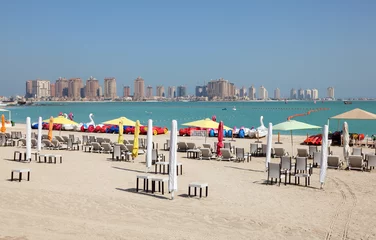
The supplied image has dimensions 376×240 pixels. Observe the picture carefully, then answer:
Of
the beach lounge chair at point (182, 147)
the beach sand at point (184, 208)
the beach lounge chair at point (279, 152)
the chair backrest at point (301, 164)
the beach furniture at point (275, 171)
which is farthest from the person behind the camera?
the beach lounge chair at point (182, 147)

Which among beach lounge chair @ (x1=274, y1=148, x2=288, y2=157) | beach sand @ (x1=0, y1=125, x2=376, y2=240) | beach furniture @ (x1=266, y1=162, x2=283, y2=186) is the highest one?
beach furniture @ (x1=266, y1=162, x2=283, y2=186)

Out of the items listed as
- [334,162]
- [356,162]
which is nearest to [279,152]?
[334,162]

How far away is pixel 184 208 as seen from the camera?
9.49 m

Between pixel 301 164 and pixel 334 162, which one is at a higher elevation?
pixel 301 164

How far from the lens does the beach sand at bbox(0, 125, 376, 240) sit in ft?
25.8

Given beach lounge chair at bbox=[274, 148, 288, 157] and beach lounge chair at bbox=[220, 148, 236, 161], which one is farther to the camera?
beach lounge chair at bbox=[274, 148, 288, 157]

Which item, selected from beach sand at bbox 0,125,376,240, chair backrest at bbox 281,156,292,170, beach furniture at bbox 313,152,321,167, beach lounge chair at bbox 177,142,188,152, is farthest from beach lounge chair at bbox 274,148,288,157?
chair backrest at bbox 281,156,292,170

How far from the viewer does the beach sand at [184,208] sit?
7.87 meters

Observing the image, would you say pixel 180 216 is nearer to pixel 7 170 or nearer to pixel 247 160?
pixel 7 170

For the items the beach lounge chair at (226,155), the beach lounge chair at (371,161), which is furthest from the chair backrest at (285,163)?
the beach lounge chair at (226,155)

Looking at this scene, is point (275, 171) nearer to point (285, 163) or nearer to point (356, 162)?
point (285, 163)

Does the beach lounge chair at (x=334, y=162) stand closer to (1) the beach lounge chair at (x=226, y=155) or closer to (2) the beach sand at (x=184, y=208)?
(2) the beach sand at (x=184, y=208)

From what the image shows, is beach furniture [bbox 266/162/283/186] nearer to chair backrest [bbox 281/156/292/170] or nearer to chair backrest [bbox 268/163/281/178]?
chair backrest [bbox 268/163/281/178]

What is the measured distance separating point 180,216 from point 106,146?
10252 millimetres
